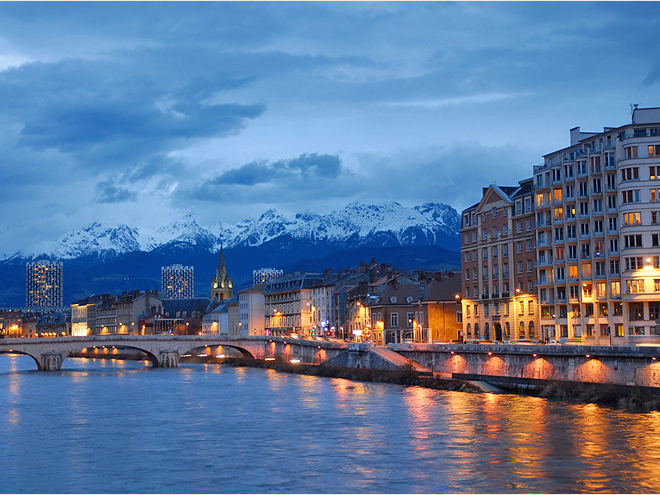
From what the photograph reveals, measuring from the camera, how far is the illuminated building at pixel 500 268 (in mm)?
105188

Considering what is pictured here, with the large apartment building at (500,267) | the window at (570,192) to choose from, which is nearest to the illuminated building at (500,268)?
the large apartment building at (500,267)

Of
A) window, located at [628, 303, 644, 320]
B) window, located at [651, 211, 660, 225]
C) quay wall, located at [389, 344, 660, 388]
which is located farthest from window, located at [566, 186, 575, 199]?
quay wall, located at [389, 344, 660, 388]

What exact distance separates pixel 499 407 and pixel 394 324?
67922mm

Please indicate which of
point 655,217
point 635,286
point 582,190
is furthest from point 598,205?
point 635,286

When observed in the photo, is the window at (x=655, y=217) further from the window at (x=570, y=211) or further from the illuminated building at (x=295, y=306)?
the illuminated building at (x=295, y=306)

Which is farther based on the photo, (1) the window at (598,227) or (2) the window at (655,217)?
(1) the window at (598,227)

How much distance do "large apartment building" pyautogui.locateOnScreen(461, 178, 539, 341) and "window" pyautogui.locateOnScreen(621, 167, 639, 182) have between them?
642 inches

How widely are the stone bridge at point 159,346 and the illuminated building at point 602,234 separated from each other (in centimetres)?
3416

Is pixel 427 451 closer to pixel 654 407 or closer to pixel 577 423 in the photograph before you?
pixel 577 423

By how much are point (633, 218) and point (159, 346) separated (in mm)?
76874

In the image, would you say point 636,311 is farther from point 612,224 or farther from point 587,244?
point 587,244

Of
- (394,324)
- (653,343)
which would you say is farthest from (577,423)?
(394,324)

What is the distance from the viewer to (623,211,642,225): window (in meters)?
88.4

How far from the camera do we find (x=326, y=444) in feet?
168
